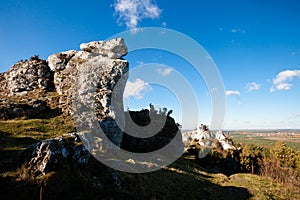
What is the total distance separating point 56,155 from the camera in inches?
500

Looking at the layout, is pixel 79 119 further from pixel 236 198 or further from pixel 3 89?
pixel 236 198

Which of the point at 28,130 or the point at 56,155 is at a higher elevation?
the point at 28,130

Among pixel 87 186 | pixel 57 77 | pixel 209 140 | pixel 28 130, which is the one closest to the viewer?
pixel 87 186

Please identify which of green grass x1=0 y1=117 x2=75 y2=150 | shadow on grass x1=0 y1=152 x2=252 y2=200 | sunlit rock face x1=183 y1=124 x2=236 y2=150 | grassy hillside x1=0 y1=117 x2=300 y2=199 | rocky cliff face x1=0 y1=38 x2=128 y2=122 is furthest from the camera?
sunlit rock face x1=183 y1=124 x2=236 y2=150

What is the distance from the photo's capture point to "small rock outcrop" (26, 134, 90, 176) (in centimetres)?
1197

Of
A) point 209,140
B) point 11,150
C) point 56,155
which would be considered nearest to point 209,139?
point 209,140

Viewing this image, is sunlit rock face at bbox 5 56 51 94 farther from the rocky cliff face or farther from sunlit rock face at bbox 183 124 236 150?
sunlit rock face at bbox 183 124 236 150

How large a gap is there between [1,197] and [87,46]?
1107 inches

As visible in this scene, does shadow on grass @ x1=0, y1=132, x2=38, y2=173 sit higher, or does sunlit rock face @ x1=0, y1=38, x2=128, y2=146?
sunlit rock face @ x1=0, y1=38, x2=128, y2=146

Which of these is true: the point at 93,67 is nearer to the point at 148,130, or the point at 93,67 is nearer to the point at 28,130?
the point at 28,130

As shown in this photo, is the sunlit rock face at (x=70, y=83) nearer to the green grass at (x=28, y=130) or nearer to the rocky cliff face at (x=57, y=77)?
the rocky cliff face at (x=57, y=77)

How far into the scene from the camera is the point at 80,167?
14031 mm

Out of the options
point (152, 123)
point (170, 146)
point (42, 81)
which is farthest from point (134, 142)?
point (42, 81)

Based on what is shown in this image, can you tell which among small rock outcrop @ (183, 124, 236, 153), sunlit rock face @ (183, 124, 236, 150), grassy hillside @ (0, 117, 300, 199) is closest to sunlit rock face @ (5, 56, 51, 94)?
grassy hillside @ (0, 117, 300, 199)
